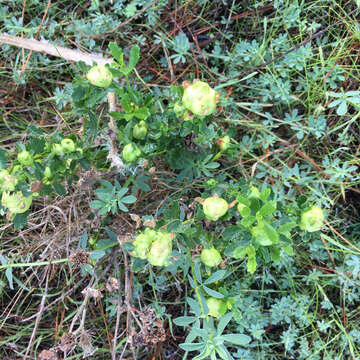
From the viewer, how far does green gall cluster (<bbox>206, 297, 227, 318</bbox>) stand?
85.2 inches

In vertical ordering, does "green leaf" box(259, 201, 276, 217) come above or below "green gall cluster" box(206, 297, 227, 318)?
above

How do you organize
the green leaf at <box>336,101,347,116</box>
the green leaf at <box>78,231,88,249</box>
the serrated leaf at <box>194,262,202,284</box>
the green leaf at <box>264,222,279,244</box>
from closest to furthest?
1. the green leaf at <box>264,222,279,244</box>
2. the serrated leaf at <box>194,262,202,284</box>
3. the green leaf at <box>78,231,88,249</box>
4. the green leaf at <box>336,101,347,116</box>

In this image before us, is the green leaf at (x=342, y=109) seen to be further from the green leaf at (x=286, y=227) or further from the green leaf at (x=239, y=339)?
the green leaf at (x=239, y=339)

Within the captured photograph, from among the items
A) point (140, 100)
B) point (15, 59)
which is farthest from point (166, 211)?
point (15, 59)

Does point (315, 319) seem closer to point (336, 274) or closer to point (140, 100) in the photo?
point (336, 274)

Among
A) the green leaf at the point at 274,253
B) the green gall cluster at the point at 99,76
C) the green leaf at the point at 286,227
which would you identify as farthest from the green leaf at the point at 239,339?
the green gall cluster at the point at 99,76

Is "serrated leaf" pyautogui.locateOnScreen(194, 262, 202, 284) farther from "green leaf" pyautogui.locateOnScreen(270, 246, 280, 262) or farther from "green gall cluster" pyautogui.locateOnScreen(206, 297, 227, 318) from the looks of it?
"green leaf" pyautogui.locateOnScreen(270, 246, 280, 262)

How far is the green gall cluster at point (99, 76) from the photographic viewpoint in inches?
70.3

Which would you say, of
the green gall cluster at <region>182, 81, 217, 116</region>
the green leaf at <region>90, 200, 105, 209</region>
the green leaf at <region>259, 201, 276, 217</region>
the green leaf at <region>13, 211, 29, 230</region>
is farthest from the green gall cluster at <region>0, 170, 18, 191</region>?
the green leaf at <region>259, 201, 276, 217</region>

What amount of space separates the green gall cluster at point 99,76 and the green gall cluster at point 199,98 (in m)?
0.37

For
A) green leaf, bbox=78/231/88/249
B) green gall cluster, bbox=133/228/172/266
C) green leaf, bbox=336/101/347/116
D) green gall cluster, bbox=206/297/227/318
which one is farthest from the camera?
green leaf, bbox=336/101/347/116

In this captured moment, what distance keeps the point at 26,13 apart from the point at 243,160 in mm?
2026

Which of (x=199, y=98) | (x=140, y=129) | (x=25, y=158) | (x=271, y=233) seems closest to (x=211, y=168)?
(x=140, y=129)

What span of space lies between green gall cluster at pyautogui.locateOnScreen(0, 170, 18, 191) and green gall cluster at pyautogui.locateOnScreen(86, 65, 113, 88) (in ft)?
1.89
